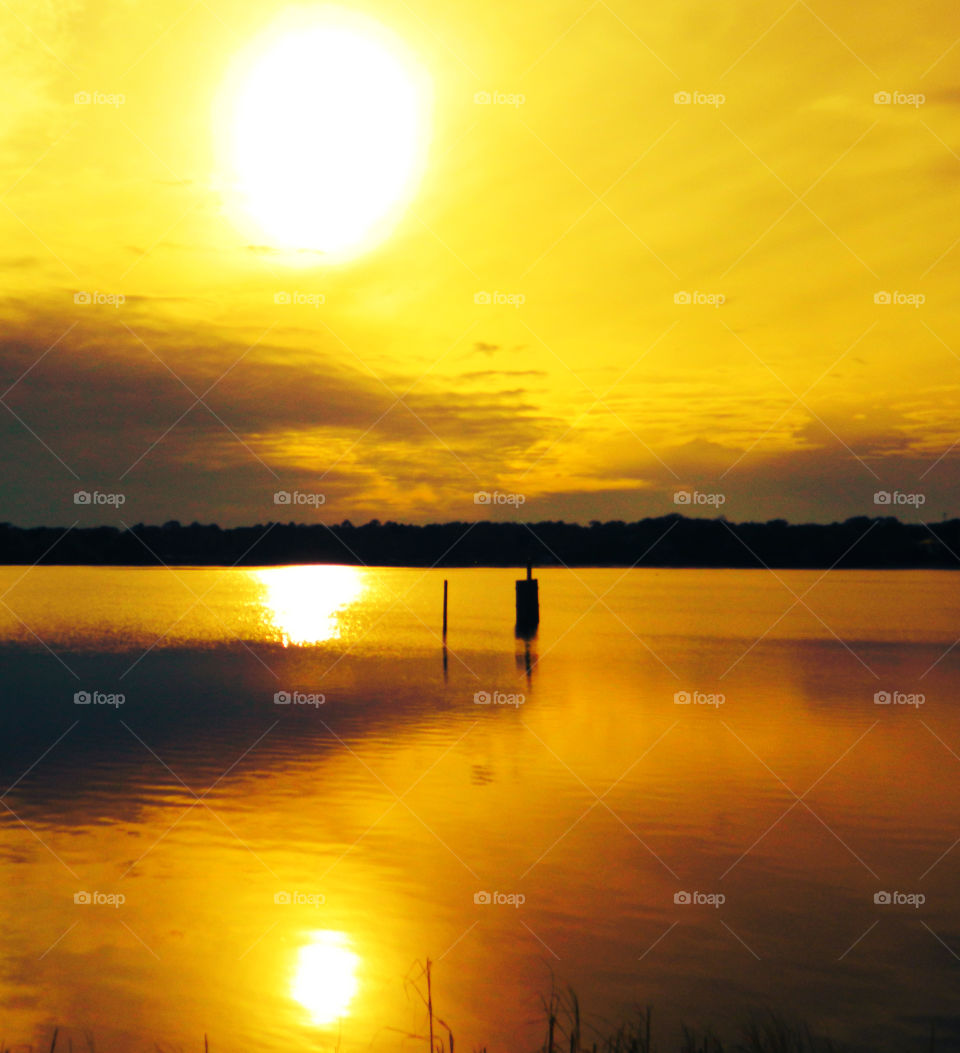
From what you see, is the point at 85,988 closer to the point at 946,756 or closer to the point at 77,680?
the point at 946,756

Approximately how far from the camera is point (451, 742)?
96.6ft

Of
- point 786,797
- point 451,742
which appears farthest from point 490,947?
point 451,742

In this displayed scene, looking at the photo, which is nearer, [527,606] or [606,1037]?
[606,1037]

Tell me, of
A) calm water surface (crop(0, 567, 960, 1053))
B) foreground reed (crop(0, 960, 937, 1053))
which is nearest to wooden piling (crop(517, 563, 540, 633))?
calm water surface (crop(0, 567, 960, 1053))

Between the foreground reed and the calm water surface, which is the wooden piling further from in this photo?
the foreground reed

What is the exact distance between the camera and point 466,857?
18078mm

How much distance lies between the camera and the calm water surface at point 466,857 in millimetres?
12453

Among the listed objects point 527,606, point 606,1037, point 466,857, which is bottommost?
point 606,1037

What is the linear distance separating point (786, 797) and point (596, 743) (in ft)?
24.5

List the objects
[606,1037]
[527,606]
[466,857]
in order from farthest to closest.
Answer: [527,606]
[466,857]
[606,1037]

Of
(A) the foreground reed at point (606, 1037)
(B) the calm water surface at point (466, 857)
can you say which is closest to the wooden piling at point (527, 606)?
(B) the calm water surface at point (466, 857)

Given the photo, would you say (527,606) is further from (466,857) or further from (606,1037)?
(606,1037)

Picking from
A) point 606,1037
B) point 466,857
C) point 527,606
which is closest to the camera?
point 606,1037

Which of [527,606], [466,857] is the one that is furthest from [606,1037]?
[527,606]
